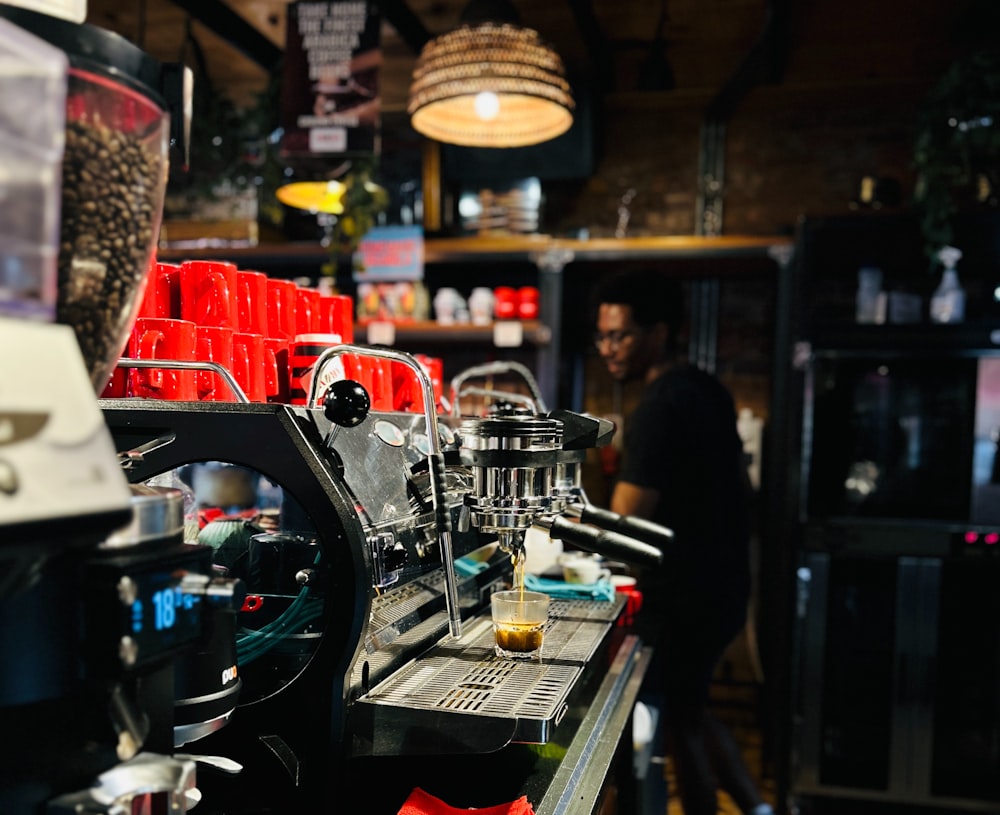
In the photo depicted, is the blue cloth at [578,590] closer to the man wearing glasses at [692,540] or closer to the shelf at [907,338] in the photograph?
the man wearing glasses at [692,540]

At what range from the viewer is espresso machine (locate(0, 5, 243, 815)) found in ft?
1.71

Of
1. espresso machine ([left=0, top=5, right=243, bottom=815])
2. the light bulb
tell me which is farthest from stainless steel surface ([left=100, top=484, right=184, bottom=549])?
the light bulb

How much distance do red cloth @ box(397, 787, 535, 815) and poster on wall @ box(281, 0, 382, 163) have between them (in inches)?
115

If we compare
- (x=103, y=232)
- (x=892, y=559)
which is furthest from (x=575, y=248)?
(x=103, y=232)

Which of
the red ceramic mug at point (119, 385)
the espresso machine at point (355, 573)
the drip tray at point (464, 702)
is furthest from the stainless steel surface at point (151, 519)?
the red ceramic mug at point (119, 385)

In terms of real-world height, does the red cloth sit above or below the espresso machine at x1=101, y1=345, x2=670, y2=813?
below

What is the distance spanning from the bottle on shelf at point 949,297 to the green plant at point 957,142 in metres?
0.15

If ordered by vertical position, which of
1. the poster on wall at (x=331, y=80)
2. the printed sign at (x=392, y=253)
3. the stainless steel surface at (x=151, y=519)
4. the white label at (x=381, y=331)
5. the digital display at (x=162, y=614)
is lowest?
the digital display at (x=162, y=614)

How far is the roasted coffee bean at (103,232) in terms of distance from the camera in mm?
660

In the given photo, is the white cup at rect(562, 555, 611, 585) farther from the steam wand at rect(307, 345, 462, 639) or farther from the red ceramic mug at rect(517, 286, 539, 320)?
the red ceramic mug at rect(517, 286, 539, 320)

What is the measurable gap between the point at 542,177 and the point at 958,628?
8.69 feet

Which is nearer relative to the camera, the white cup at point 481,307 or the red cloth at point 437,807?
the red cloth at point 437,807

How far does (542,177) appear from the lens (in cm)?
421

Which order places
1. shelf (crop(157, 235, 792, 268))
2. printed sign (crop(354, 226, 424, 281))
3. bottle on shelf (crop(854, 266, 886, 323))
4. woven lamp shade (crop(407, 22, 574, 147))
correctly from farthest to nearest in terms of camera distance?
printed sign (crop(354, 226, 424, 281)) < shelf (crop(157, 235, 792, 268)) < bottle on shelf (crop(854, 266, 886, 323)) < woven lamp shade (crop(407, 22, 574, 147))
